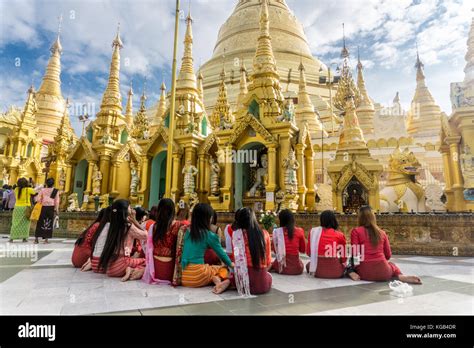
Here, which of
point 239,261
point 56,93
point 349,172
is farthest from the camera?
point 56,93

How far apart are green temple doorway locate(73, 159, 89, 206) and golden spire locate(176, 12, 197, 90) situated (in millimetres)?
8479

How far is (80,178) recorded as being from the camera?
65.9 ft

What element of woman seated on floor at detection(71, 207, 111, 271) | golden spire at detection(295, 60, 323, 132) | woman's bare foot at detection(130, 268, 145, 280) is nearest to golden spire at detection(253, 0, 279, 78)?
golden spire at detection(295, 60, 323, 132)

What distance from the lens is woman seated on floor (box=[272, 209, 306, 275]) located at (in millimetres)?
5531

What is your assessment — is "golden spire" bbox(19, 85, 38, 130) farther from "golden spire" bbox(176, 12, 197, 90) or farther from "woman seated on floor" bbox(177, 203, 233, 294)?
"woman seated on floor" bbox(177, 203, 233, 294)

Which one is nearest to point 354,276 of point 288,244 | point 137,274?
point 288,244

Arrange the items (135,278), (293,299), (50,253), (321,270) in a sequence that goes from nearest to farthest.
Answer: (293,299) → (135,278) → (321,270) → (50,253)

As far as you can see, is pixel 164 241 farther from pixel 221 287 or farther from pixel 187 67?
pixel 187 67

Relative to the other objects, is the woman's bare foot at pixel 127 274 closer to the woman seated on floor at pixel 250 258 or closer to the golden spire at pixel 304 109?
the woman seated on floor at pixel 250 258

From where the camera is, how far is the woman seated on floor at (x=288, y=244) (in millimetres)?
5531

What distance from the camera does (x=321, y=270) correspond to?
532 cm

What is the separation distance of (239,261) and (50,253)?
6.45 metres
